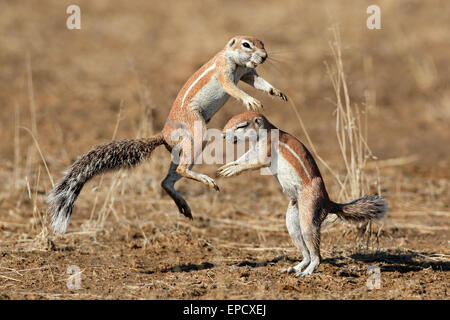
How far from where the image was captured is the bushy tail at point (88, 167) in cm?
600

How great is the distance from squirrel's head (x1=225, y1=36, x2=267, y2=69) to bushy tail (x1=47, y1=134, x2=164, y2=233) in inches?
42.8

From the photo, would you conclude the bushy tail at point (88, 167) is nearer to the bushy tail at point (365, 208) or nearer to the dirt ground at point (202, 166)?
the dirt ground at point (202, 166)

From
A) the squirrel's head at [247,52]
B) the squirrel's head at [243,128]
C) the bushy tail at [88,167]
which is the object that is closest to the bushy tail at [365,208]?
the squirrel's head at [243,128]

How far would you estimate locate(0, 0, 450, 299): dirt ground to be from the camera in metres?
6.30

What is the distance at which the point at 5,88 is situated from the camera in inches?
557

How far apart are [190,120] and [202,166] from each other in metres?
4.83

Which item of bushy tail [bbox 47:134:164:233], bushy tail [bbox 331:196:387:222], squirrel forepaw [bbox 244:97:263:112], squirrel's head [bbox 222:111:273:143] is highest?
squirrel forepaw [bbox 244:97:263:112]

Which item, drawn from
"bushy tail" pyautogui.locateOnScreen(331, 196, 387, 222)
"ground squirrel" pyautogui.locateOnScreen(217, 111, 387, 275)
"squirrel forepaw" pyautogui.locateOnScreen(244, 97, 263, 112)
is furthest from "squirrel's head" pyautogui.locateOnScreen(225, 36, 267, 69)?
"bushy tail" pyautogui.locateOnScreen(331, 196, 387, 222)

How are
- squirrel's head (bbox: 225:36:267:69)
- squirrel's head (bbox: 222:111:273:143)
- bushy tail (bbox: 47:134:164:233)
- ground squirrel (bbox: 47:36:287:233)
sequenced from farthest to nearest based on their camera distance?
squirrel's head (bbox: 225:36:267:69) < ground squirrel (bbox: 47:36:287:233) < bushy tail (bbox: 47:134:164:233) < squirrel's head (bbox: 222:111:273:143)

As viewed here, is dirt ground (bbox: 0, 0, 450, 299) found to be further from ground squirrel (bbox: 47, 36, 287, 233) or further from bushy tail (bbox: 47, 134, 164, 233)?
bushy tail (bbox: 47, 134, 164, 233)

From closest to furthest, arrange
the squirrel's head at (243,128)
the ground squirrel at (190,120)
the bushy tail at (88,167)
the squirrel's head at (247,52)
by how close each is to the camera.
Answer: the squirrel's head at (243,128)
the bushy tail at (88,167)
the ground squirrel at (190,120)
the squirrel's head at (247,52)

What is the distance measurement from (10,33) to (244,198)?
10102 mm

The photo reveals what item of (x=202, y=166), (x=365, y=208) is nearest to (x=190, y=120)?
(x=365, y=208)

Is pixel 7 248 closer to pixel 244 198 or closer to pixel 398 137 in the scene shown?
pixel 244 198
